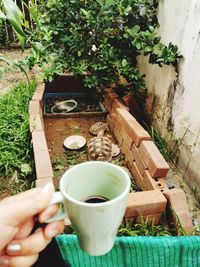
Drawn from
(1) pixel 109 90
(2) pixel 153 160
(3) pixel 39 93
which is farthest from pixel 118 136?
(3) pixel 39 93

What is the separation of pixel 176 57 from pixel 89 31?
3.19 feet

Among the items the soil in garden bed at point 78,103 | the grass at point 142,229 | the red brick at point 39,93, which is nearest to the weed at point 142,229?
the grass at point 142,229

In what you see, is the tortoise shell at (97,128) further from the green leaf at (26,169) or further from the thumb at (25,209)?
the thumb at (25,209)

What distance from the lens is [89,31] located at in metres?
A: 2.84

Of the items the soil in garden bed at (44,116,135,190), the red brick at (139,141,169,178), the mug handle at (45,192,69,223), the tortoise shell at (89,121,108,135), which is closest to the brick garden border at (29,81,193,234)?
the red brick at (139,141,169,178)

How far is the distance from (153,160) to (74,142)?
100 centimetres

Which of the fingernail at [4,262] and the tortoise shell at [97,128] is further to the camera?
the tortoise shell at [97,128]

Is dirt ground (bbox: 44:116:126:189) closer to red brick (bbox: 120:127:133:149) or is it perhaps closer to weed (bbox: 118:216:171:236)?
red brick (bbox: 120:127:133:149)

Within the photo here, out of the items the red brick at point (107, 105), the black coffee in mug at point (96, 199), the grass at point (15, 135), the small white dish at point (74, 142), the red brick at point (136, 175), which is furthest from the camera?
the red brick at point (107, 105)

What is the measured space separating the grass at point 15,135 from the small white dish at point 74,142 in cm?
37

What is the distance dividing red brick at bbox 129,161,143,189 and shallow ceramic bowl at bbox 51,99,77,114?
1.21m

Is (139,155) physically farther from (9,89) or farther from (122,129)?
(9,89)

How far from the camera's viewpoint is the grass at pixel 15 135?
2.56 meters

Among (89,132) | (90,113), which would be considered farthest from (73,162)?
(90,113)
